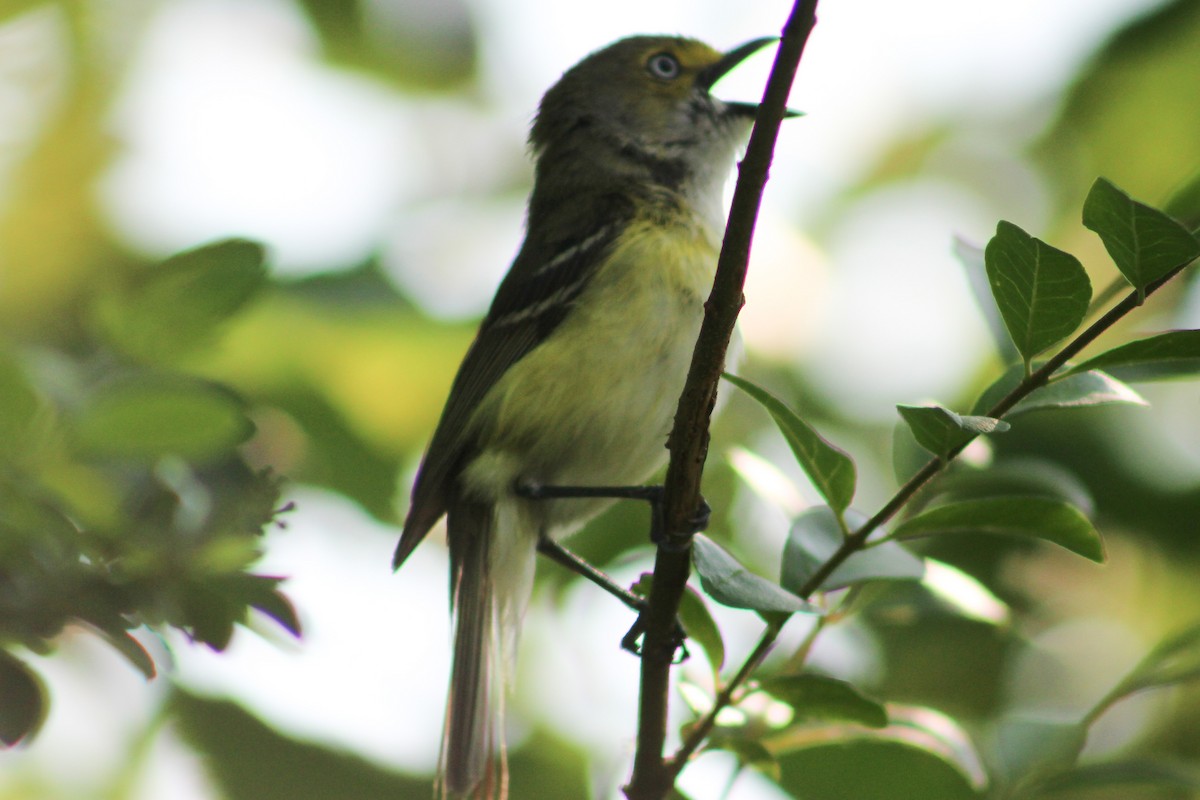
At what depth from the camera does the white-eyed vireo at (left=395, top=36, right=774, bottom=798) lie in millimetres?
3994

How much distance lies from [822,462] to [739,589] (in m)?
0.30

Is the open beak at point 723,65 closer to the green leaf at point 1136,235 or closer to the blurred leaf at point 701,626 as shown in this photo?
the blurred leaf at point 701,626

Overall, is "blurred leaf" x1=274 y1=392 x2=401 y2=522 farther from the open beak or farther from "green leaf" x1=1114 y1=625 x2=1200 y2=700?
"green leaf" x1=1114 y1=625 x2=1200 y2=700

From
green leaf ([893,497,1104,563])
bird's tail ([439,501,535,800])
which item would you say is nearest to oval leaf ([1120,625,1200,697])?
green leaf ([893,497,1104,563])

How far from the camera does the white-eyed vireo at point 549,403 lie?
3.99m

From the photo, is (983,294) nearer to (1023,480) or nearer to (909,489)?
(909,489)

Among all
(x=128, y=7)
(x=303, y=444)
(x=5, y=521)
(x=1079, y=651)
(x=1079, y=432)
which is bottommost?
(x=5, y=521)

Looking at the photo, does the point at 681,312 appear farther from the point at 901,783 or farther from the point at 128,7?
the point at 128,7

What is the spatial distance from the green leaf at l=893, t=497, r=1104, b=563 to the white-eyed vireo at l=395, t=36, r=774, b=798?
178 centimetres

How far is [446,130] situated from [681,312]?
2817 millimetres

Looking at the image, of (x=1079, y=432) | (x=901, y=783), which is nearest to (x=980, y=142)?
(x=1079, y=432)

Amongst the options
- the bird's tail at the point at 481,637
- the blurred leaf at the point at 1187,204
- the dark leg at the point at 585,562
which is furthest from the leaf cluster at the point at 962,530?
the bird's tail at the point at 481,637

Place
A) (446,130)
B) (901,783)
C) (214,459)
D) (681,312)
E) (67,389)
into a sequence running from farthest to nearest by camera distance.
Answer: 1. (446,130)
2. (681,312)
3. (901,783)
4. (214,459)
5. (67,389)

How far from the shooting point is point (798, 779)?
3.19 meters
